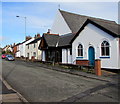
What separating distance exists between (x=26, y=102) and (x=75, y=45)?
14601 mm

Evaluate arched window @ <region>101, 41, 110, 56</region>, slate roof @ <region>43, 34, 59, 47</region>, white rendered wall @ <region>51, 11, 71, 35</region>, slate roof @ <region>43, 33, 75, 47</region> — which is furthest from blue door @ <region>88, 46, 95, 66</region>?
white rendered wall @ <region>51, 11, 71, 35</region>

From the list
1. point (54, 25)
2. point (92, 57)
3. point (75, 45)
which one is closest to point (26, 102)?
point (92, 57)

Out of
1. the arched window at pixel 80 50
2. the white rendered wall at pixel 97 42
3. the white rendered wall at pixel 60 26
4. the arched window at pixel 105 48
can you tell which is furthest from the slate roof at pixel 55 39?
the arched window at pixel 105 48

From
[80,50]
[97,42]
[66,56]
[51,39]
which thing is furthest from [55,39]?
[97,42]

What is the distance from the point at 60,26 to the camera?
30219 millimetres

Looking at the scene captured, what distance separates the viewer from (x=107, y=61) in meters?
15.3

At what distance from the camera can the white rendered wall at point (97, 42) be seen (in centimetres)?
1466

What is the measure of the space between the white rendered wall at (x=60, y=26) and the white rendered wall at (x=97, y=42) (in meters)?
8.70

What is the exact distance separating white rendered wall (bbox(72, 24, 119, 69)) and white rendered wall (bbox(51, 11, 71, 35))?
870cm

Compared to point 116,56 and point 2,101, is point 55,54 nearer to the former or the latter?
point 116,56

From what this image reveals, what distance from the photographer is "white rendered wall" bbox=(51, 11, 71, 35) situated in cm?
2839

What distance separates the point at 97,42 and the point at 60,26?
49.2ft

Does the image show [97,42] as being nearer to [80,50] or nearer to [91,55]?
[91,55]

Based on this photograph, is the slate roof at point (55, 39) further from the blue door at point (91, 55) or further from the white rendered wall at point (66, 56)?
the blue door at point (91, 55)
